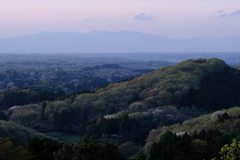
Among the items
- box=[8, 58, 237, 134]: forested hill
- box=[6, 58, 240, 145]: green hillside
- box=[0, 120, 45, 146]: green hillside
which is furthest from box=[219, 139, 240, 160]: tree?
box=[8, 58, 237, 134]: forested hill

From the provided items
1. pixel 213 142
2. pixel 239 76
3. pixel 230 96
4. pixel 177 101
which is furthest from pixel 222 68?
pixel 213 142

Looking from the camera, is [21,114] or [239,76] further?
[239,76]

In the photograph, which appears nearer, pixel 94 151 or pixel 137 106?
pixel 94 151

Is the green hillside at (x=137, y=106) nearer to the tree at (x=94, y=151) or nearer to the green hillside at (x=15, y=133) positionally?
the green hillside at (x=15, y=133)

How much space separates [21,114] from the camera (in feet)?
159

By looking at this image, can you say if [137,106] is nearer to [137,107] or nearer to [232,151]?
[137,107]

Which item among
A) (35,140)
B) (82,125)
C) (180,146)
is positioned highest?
(35,140)

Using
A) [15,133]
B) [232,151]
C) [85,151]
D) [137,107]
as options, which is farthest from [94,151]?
[137,107]

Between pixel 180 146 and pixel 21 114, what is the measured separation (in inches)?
1016

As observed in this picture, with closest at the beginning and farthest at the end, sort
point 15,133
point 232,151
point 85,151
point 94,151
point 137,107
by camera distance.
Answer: point 232,151 < point 85,151 < point 94,151 < point 15,133 < point 137,107

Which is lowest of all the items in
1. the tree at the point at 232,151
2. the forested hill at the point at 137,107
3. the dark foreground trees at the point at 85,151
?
the forested hill at the point at 137,107

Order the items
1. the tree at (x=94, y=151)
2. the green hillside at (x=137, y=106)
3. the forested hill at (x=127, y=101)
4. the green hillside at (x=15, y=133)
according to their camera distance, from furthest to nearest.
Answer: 1. the forested hill at (x=127, y=101)
2. the green hillside at (x=137, y=106)
3. the green hillside at (x=15, y=133)
4. the tree at (x=94, y=151)

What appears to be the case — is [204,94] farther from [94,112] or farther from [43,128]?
[43,128]

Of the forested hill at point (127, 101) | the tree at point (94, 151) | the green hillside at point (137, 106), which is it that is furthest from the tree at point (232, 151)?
the forested hill at point (127, 101)
